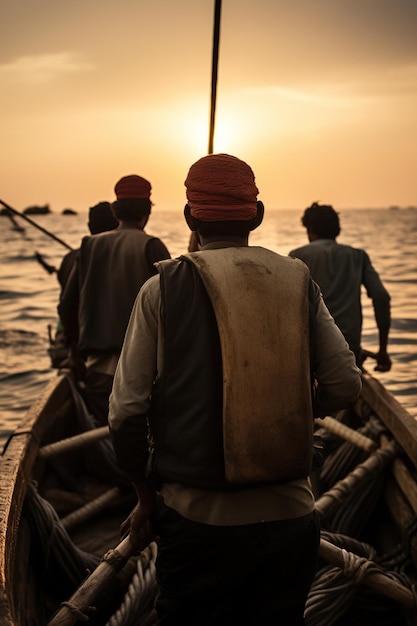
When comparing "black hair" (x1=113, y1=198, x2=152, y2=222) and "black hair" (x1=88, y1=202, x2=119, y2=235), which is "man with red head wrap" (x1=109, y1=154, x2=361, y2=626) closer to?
"black hair" (x1=113, y1=198, x2=152, y2=222)

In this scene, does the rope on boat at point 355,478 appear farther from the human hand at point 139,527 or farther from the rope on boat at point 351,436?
the human hand at point 139,527

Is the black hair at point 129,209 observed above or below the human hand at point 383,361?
above

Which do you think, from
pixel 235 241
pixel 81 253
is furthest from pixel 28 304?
pixel 235 241

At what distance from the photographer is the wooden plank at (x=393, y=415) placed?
4051mm

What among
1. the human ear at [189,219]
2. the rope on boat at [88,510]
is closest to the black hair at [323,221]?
the rope on boat at [88,510]

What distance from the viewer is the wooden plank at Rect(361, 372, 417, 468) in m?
4.05

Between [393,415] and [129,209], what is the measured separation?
6.86 feet

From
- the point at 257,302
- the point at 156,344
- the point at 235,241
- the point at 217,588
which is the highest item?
the point at 235,241

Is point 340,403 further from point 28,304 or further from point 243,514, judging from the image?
point 28,304

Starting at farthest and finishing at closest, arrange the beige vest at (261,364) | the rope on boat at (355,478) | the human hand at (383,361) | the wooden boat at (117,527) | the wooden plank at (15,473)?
the human hand at (383,361), the rope on boat at (355,478), the wooden boat at (117,527), the wooden plank at (15,473), the beige vest at (261,364)

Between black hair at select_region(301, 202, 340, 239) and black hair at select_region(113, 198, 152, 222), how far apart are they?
137 cm

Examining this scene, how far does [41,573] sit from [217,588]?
173cm

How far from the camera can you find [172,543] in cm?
213

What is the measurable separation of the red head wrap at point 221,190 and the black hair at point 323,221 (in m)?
3.15
